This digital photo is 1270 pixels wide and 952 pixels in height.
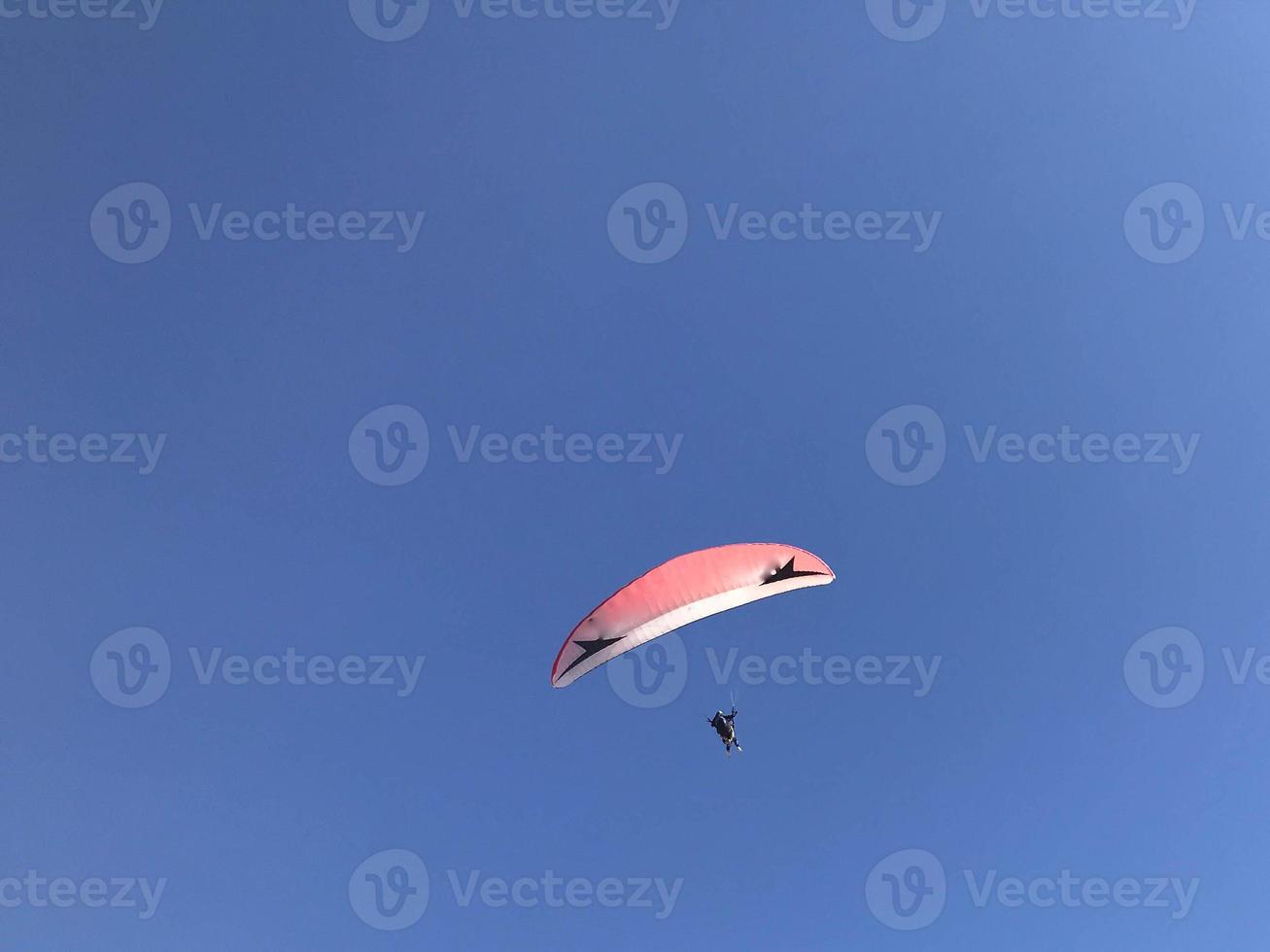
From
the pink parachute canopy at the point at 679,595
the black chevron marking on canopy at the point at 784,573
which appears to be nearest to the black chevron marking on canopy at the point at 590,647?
the pink parachute canopy at the point at 679,595

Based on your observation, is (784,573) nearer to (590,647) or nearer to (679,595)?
(679,595)

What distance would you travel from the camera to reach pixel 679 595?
18219mm

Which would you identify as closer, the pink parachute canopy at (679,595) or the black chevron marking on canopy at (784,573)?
the pink parachute canopy at (679,595)

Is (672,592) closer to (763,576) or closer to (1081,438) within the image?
(763,576)

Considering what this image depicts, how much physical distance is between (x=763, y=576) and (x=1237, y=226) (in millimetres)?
19550

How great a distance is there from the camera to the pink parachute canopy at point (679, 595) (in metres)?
18.0

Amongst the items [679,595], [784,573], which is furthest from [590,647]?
[784,573]

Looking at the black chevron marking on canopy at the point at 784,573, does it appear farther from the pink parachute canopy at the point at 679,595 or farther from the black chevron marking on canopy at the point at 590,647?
the black chevron marking on canopy at the point at 590,647

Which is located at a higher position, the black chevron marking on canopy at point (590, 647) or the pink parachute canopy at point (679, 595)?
the pink parachute canopy at point (679, 595)

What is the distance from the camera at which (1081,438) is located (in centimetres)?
2370

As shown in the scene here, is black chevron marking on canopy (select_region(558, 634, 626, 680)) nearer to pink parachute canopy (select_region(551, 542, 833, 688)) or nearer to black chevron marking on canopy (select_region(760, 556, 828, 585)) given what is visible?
pink parachute canopy (select_region(551, 542, 833, 688))

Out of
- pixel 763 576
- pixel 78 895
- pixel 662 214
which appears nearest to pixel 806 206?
pixel 662 214

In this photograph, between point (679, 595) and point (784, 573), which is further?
point (784, 573)

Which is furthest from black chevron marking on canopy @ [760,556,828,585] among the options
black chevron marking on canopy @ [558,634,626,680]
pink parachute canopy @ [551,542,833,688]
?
black chevron marking on canopy @ [558,634,626,680]
